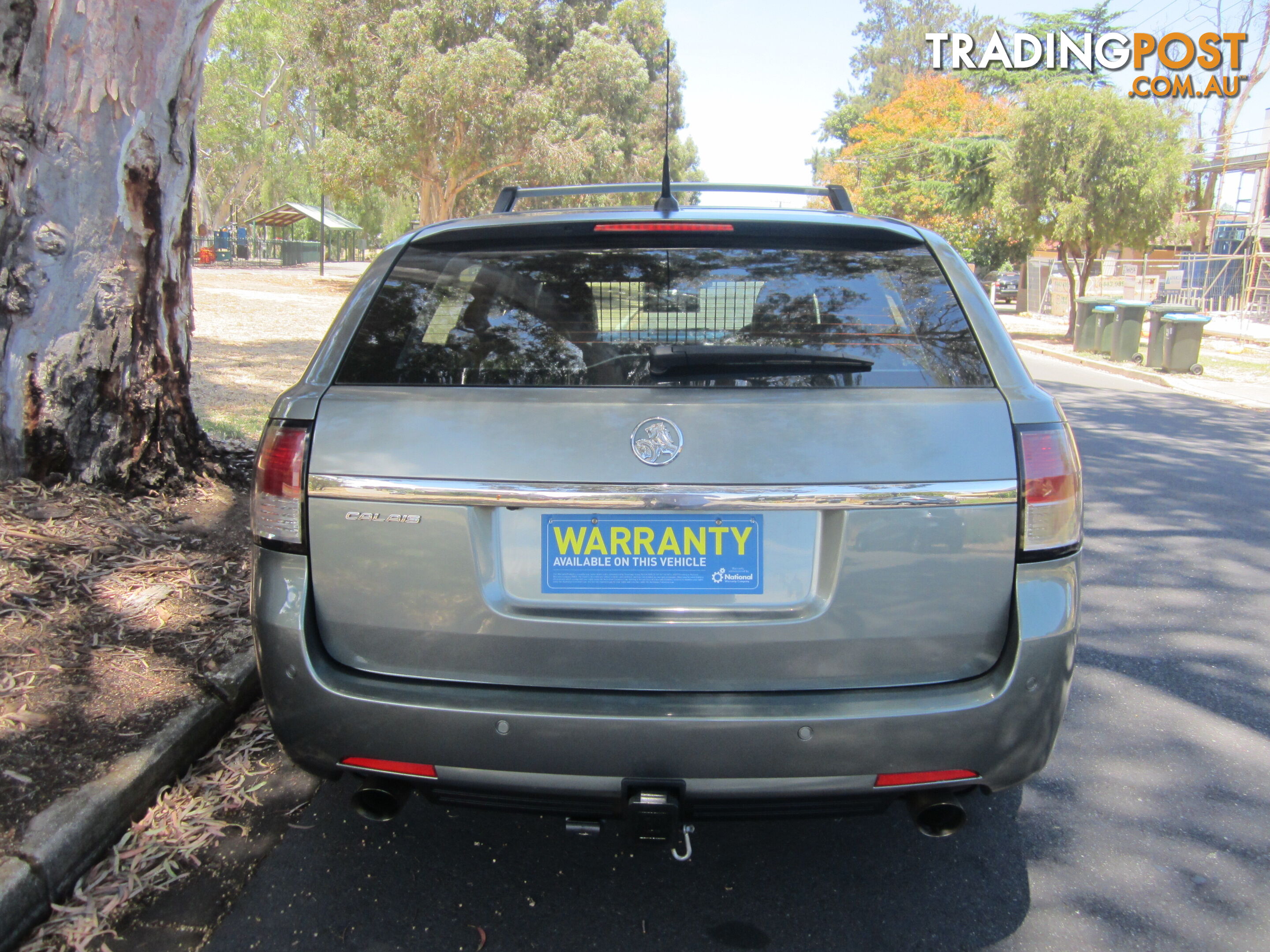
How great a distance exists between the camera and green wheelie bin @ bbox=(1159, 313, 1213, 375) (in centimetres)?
1669

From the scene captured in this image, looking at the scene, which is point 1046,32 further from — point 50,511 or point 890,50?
point 50,511

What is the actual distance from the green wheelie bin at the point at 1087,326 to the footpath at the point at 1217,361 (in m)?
0.33

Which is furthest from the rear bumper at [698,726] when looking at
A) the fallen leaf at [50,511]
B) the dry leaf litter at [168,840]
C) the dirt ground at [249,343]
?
the dirt ground at [249,343]

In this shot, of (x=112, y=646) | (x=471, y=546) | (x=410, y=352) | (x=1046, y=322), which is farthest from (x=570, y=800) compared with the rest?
(x=1046, y=322)

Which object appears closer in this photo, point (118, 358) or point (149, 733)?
point (149, 733)

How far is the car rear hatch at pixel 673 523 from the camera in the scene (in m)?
2.13

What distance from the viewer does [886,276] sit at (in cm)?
255

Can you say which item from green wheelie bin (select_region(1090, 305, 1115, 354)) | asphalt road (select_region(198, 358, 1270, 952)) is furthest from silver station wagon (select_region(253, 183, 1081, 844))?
green wheelie bin (select_region(1090, 305, 1115, 354))

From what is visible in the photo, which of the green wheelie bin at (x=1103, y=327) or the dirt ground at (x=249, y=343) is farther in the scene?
the green wheelie bin at (x=1103, y=327)

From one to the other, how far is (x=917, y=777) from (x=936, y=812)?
0.19 meters

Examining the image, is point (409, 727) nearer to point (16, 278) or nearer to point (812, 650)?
point (812, 650)

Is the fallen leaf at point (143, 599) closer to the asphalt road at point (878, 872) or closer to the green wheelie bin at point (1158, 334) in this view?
the asphalt road at point (878, 872)

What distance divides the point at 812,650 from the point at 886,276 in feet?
3.32

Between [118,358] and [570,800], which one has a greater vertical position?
[118,358]
